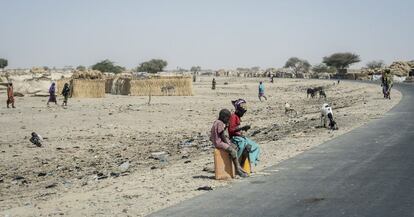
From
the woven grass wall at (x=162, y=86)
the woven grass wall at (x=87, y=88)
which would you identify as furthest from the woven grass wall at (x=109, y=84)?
the woven grass wall at (x=87, y=88)

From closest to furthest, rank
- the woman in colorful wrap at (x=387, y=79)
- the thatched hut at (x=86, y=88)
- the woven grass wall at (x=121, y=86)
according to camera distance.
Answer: the woman in colorful wrap at (x=387, y=79) < the thatched hut at (x=86, y=88) < the woven grass wall at (x=121, y=86)

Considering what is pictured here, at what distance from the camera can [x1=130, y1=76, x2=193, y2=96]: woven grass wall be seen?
53438 millimetres

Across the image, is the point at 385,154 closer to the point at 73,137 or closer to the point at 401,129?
the point at 401,129

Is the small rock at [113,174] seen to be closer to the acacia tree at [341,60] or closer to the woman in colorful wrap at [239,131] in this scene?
the woman in colorful wrap at [239,131]

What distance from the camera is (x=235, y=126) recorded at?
34.2 ft

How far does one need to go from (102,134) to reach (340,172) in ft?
45.5

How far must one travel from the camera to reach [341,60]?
140 metres

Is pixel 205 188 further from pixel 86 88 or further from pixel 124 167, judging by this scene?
pixel 86 88

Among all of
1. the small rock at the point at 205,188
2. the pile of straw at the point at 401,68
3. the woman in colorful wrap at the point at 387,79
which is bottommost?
the small rock at the point at 205,188

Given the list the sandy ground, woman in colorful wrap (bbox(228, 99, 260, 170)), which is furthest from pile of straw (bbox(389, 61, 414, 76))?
woman in colorful wrap (bbox(228, 99, 260, 170))

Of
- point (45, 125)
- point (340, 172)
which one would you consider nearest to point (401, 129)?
point (340, 172)

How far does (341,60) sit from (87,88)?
103 metres

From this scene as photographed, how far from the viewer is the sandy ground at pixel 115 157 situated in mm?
8984

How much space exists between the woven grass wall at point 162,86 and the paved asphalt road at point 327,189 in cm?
4074
